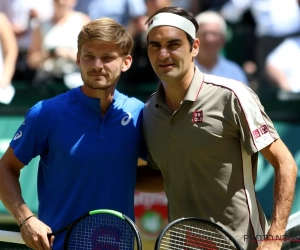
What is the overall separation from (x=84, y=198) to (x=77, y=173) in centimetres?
14

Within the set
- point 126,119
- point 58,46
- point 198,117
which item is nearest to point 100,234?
point 126,119

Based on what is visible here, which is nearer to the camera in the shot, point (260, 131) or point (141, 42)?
point (260, 131)

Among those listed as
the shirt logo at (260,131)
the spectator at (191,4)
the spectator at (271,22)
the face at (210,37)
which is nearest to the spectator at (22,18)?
the spectator at (191,4)

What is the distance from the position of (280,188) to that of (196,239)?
0.49 metres

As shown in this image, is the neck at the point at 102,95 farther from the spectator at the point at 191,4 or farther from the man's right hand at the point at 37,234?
the spectator at the point at 191,4

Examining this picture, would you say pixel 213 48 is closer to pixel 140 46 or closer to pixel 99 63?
pixel 140 46

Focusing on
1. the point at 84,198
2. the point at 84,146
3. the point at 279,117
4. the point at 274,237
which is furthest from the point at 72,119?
the point at 279,117

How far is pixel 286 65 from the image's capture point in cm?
793

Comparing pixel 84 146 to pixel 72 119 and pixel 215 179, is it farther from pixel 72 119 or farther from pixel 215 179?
pixel 215 179

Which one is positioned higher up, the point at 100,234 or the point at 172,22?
the point at 172,22

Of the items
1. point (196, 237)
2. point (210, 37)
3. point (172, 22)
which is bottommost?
point (196, 237)

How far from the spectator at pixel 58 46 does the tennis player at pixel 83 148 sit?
A: 3.85 meters

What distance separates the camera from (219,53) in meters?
8.05

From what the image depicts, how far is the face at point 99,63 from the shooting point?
13.6 ft
